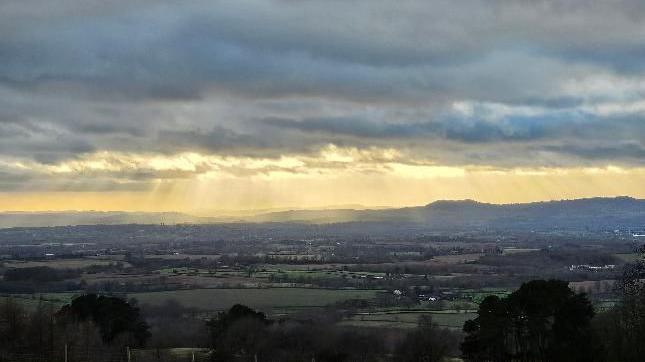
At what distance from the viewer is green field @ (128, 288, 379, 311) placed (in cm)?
8691

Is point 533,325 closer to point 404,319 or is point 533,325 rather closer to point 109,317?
point 404,319

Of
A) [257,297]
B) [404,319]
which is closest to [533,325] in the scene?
[404,319]

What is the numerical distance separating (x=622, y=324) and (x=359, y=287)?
6944cm

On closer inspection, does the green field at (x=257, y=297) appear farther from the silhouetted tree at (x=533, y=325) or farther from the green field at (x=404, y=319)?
the silhouetted tree at (x=533, y=325)

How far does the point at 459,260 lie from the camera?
157875 mm

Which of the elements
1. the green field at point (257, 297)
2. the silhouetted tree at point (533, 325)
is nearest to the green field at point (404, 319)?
the green field at point (257, 297)

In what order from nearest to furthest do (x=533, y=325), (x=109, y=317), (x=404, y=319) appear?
(x=533, y=325), (x=109, y=317), (x=404, y=319)

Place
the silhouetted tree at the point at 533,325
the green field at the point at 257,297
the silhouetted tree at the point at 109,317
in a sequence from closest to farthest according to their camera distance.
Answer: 1. the silhouetted tree at the point at 533,325
2. the silhouetted tree at the point at 109,317
3. the green field at the point at 257,297

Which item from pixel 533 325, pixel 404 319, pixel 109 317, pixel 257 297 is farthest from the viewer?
pixel 257 297

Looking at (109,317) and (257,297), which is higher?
(109,317)

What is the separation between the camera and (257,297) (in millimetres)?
94000

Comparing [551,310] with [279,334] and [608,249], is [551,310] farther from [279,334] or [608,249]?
[608,249]

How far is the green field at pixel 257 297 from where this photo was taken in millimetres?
86912

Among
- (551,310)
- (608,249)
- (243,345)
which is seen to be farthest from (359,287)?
(608,249)
